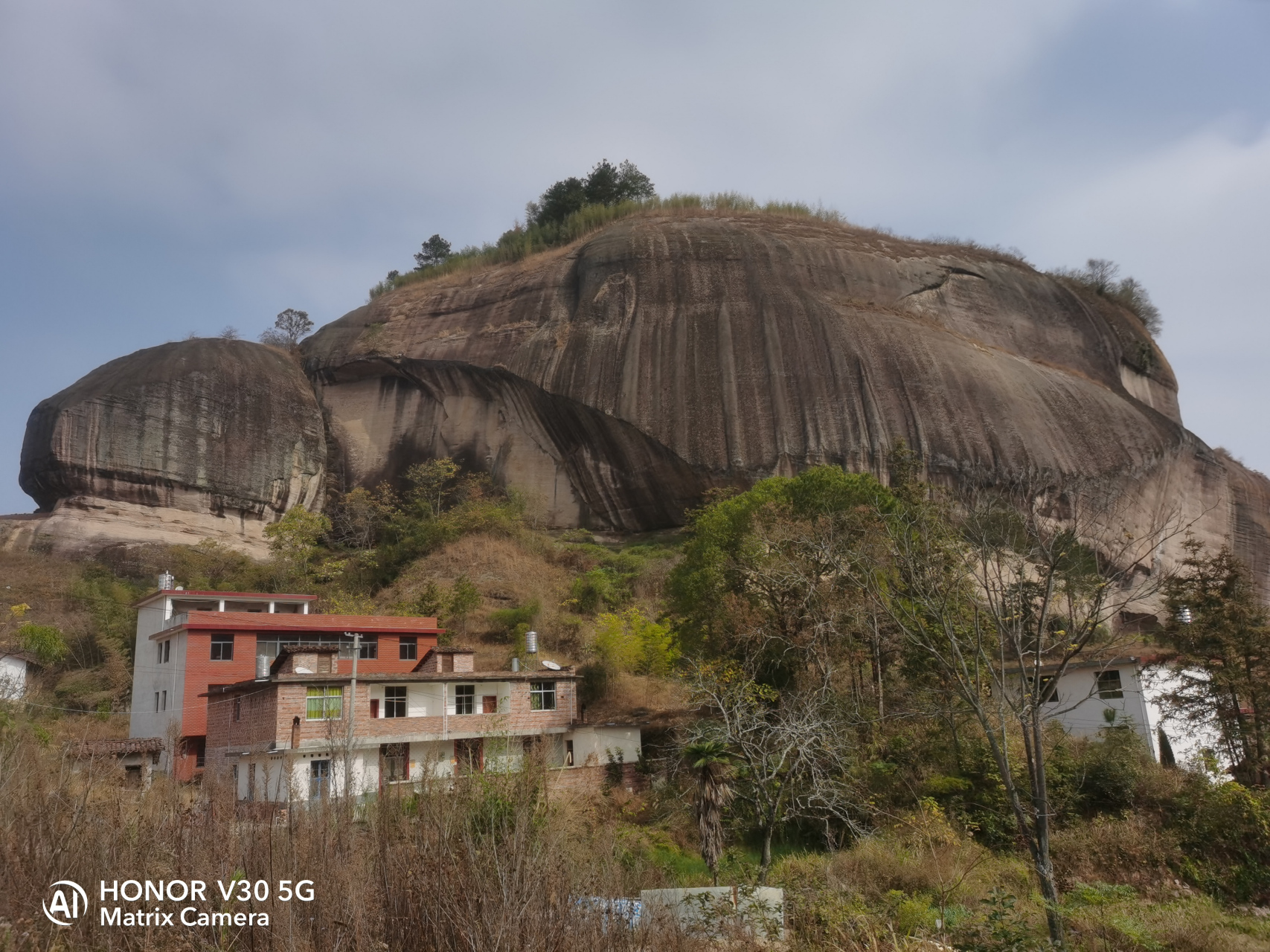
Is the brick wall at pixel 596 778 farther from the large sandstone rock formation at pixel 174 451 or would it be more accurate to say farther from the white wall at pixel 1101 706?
the large sandstone rock formation at pixel 174 451

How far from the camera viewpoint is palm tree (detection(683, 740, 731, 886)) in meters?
12.3

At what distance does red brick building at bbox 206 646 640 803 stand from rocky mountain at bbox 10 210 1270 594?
14526mm

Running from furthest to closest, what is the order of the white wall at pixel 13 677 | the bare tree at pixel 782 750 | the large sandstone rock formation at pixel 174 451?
the large sandstone rock formation at pixel 174 451 → the white wall at pixel 13 677 → the bare tree at pixel 782 750

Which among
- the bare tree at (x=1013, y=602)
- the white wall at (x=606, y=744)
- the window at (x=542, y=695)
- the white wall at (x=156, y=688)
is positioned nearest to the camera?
the bare tree at (x=1013, y=602)

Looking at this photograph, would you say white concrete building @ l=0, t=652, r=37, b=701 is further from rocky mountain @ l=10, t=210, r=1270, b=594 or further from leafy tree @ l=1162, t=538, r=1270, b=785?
leafy tree @ l=1162, t=538, r=1270, b=785

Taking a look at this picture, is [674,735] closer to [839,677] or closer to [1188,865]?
[839,677]

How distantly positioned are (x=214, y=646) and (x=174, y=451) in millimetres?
16530

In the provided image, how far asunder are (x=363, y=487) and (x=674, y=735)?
2473 cm

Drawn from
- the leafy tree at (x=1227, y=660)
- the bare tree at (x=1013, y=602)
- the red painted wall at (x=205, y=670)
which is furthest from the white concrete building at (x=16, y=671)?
the leafy tree at (x=1227, y=660)

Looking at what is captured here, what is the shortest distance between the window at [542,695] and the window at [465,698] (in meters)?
1.27

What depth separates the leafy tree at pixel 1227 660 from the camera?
16469mm

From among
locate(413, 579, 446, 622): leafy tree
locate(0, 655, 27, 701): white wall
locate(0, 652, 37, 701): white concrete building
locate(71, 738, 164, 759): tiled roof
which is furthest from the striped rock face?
locate(71, 738, 164, 759): tiled roof

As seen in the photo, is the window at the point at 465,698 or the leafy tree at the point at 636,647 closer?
the window at the point at 465,698

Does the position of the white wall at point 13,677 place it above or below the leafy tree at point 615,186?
below
